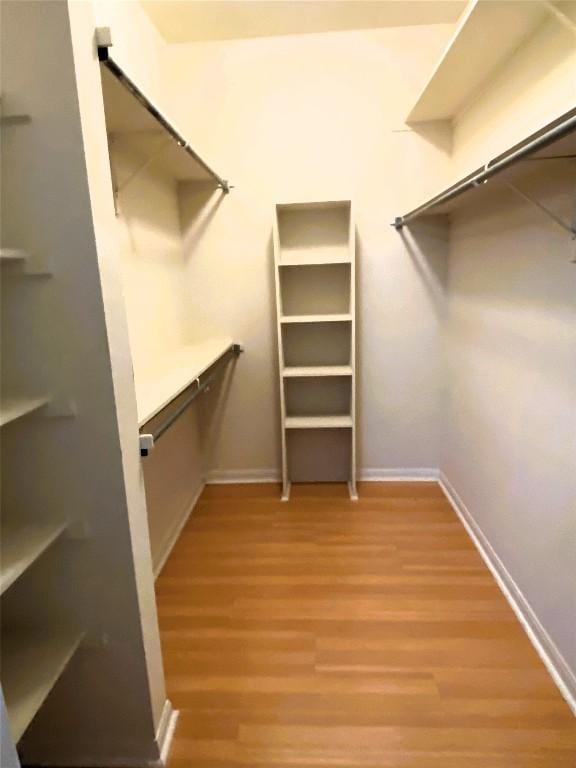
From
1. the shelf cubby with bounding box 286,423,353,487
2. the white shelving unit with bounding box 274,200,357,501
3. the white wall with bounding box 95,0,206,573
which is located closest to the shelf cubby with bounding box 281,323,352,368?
the white shelving unit with bounding box 274,200,357,501

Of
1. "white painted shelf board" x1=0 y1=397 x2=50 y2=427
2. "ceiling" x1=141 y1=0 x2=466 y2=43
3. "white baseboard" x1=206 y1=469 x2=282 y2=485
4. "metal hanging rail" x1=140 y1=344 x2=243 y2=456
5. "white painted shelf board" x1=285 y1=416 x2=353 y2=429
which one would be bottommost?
"white baseboard" x1=206 y1=469 x2=282 y2=485

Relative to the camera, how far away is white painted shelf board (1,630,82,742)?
1089mm

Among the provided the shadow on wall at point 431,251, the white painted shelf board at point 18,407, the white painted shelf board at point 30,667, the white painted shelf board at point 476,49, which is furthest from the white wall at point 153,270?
the shadow on wall at point 431,251

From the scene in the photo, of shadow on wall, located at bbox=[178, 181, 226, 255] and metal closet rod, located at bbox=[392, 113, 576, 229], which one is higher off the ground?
shadow on wall, located at bbox=[178, 181, 226, 255]

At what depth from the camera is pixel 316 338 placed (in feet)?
9.92

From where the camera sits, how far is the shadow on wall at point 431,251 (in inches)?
111

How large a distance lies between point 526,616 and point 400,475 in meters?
1.37

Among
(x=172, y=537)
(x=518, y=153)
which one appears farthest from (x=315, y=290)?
(x=518, y=153)

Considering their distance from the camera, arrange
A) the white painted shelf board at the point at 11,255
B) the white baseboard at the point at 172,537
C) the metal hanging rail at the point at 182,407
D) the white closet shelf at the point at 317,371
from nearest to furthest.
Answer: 1. the white painted shelf board at the point at 11,255
2. the metal hanging rail at the point at 182,407
3. the white baseboard at the point at 172,537
4. the white closet shelf at the point at 317,371

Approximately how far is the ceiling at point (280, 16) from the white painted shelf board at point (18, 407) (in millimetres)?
2167

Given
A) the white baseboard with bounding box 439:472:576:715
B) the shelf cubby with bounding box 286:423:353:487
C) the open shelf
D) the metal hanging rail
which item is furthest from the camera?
the shelf cubby with bounding box 286:423:353:487

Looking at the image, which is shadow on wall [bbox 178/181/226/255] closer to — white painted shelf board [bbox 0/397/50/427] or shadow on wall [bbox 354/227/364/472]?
shadow on wall [bbox 354/227/364/472]

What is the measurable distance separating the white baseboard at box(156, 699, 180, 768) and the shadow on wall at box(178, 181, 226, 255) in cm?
237

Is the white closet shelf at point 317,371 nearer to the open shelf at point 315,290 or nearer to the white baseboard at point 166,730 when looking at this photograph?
the open shelf at point 315,290
